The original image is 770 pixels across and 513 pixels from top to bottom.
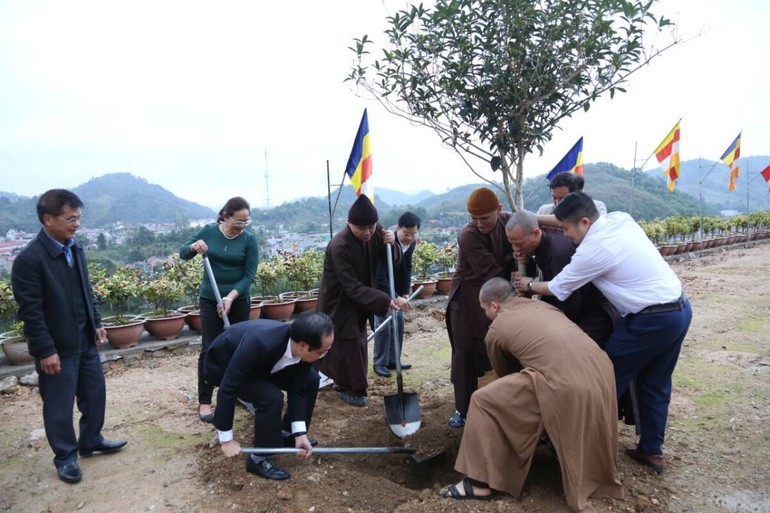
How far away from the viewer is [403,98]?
533 centimetres

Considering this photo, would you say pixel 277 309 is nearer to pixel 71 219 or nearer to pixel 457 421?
pixel 457 421

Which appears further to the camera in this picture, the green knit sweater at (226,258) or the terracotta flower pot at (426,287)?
the terracotta flower pot at (426,287)

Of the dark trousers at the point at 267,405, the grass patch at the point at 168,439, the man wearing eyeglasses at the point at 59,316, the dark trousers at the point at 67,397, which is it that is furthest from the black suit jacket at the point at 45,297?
the dark trousers at the point at 267,405

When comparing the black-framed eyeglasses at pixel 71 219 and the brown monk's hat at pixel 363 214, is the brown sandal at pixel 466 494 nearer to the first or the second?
the brown monk's hat at pixel 363 214

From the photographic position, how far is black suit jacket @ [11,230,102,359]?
3.11 meters

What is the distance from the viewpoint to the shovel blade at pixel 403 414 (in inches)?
153

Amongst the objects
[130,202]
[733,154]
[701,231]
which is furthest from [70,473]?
[733,154]

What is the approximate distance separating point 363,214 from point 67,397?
7.94 ft

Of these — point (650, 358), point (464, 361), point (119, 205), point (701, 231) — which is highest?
point (119, 205)

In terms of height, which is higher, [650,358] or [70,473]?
[650,358]

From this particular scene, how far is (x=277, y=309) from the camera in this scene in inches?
276

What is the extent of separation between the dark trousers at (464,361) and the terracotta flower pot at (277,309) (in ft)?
11.7

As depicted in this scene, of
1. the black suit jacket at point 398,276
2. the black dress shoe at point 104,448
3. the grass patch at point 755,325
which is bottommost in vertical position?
the grass patch at point 755,325

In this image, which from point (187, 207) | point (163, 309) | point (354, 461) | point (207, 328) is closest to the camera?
point (354, 461)
